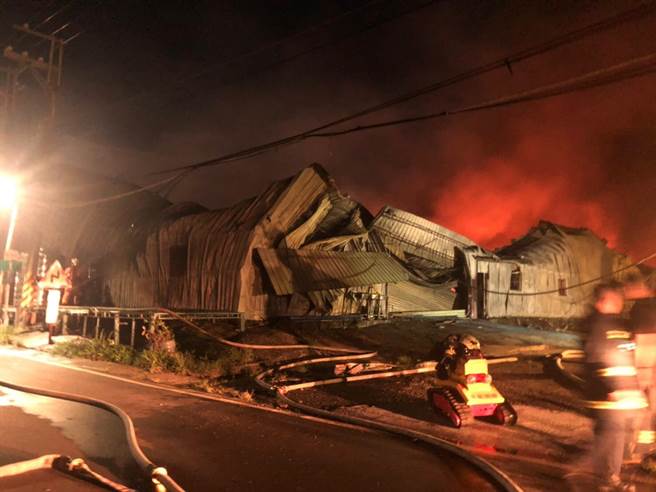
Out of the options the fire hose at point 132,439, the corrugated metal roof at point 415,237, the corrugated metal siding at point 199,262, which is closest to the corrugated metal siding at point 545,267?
the corrugated metal roof at point 415,237

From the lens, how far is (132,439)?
19.3 ft

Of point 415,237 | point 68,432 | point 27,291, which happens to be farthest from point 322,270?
point 68,432

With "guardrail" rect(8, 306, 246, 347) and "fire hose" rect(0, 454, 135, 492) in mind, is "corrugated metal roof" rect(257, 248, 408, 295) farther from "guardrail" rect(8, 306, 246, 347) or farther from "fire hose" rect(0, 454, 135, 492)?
"fire hose" rect(0, 454, 135, 492)

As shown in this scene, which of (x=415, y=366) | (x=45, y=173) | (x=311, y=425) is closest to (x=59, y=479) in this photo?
(x=311, y=425)

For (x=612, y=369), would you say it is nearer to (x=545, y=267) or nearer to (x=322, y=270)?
(x=322, y=270)

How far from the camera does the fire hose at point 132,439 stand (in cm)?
455

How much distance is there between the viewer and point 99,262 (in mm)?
23109

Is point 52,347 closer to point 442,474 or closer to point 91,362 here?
point 91,362

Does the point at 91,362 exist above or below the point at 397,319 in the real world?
below

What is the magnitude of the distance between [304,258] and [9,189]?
1093cm

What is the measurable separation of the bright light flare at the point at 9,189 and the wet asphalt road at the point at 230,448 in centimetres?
1299

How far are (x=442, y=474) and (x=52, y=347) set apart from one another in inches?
528

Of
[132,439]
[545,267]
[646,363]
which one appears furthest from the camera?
[545,267]

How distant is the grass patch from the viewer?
11.8 metres
